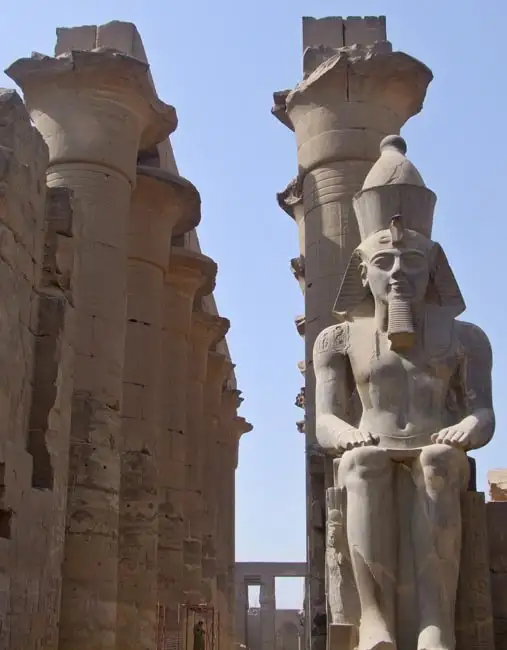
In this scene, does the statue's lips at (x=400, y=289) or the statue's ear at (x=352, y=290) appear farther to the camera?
the statue's ear at (x=352, y=290)

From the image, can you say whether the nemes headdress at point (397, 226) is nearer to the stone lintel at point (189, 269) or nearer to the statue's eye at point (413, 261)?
the statue's eye at point (413, 261)

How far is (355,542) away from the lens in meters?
5.26

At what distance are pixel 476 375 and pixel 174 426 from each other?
29.8 feet

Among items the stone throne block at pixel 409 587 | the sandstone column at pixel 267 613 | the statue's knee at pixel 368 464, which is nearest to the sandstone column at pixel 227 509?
the sandstone column at pixel 267 613

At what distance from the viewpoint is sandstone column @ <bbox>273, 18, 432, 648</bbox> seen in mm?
10477

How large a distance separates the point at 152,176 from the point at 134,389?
2902 millimetres

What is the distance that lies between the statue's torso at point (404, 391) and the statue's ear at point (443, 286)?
265 millimetres

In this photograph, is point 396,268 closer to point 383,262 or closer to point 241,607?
point 383,262

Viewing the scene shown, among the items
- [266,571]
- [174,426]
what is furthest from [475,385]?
[266,571]

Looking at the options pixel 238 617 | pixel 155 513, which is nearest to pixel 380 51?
pixel 155 513

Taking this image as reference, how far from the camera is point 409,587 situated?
5.25m

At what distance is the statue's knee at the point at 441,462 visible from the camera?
526 centimetres

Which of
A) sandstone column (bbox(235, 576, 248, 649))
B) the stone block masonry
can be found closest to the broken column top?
the stone block masonry

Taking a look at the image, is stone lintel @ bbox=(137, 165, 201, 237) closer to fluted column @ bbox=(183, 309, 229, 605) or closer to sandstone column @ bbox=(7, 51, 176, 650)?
sandstone column @ bbox=(7, 51, 176, 650)
